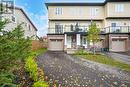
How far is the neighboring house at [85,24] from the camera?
43500 millimetres

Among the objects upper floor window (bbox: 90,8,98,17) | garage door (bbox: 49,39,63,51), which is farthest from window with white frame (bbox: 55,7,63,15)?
upper floor window (bbox: 90,8,98,17)

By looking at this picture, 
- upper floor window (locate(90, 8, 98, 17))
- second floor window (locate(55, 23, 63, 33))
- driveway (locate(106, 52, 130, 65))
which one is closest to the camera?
driveway (locate(106, 52, 130, 65))

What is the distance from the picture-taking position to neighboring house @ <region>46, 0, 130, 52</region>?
43.5 m

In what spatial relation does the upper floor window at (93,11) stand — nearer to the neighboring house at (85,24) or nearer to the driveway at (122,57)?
the neighboring house at (85,24)

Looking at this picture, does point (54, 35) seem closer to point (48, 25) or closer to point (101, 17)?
point (48, 25)

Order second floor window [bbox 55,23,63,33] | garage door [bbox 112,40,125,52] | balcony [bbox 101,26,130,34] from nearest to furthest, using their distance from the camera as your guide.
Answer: balcony [bbox 101,26,130,34] → garage door [bbox 112,40,125,52] → second floor window [bbox 55,23,63,33]

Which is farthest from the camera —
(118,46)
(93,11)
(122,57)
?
(93,11)

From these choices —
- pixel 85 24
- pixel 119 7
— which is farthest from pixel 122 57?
pixel 85 24

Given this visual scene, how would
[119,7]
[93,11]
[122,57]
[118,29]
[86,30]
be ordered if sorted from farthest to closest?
[93,11] < [119,7] < [86,30] < [118,29] < [122,57]

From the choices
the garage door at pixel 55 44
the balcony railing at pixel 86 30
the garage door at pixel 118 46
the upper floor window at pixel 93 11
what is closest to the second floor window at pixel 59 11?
the balcony railing at pixel 86 30

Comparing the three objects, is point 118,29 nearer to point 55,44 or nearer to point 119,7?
point 119,7

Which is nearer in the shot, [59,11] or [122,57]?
[122,57]

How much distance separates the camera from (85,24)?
46719 mm

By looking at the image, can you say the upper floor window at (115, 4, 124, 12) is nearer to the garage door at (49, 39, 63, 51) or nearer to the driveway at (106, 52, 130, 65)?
the garage door at (49, 39, 63, 51)
